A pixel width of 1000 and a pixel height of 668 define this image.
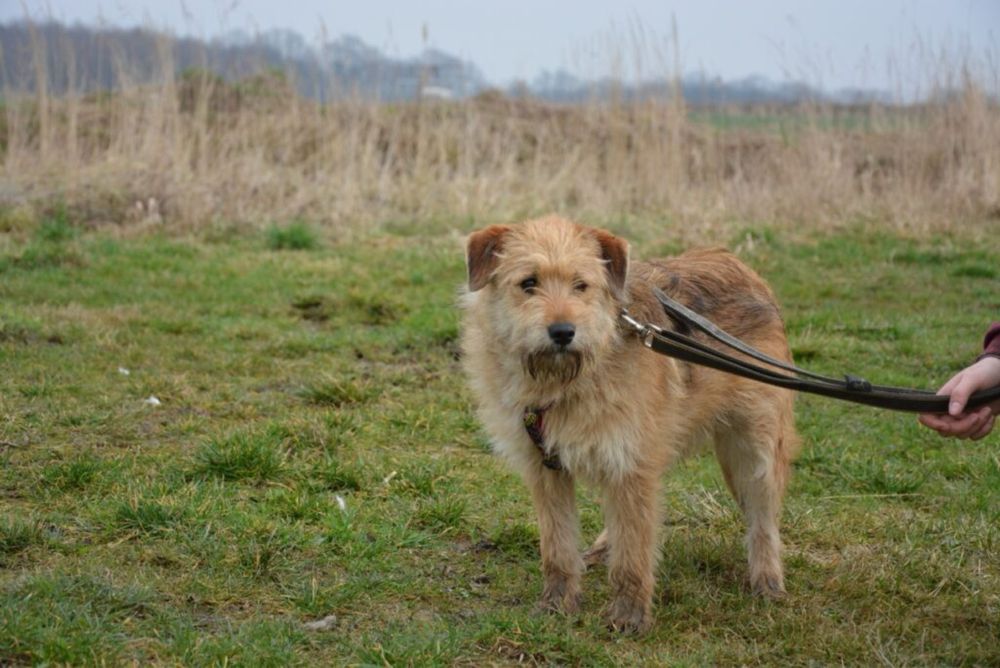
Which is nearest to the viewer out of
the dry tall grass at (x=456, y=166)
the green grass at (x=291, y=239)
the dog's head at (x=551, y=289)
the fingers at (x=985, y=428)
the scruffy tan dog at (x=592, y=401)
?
the fingers at (x=985, y=428)

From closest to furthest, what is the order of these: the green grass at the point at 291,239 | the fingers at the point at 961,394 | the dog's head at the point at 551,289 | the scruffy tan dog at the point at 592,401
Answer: the fingers at the point at 961,394 < the dog's head at the point at 551,289 < the scruffy tan dog at the point at 592,401 < the green grass at the point at 291,239

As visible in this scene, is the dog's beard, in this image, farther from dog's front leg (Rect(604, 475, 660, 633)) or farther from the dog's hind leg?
the dog's hind leg

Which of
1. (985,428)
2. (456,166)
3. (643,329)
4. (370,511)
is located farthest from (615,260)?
(456,166)

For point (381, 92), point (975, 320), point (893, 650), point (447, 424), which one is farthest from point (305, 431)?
point (381, 92)

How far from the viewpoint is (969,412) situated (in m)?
3.79

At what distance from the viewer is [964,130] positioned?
14414mm

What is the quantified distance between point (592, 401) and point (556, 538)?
2.01 feet

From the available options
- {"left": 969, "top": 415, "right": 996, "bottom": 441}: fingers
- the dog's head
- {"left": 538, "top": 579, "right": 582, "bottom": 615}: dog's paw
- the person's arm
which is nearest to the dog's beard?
the dog's head

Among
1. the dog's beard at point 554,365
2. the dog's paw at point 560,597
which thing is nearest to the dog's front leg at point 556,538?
the dog's paw at point 560,597

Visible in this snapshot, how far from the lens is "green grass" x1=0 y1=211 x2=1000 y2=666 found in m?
3.89

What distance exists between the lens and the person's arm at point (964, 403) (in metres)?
3.72

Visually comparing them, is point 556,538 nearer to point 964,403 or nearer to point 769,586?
point 769,586

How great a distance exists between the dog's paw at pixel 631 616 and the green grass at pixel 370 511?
0.24 feet

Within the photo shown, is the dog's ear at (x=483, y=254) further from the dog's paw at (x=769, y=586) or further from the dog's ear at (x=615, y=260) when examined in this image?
the dog's paw at (x=769, y=586)
